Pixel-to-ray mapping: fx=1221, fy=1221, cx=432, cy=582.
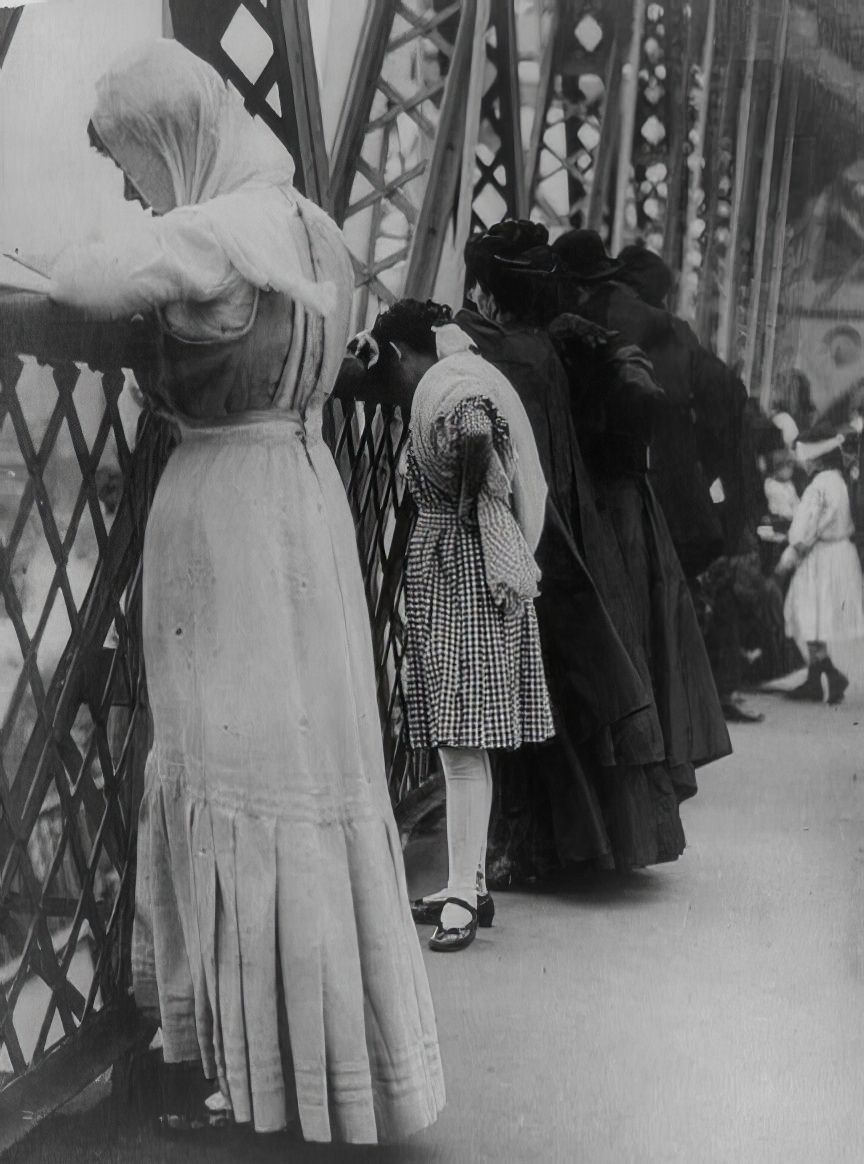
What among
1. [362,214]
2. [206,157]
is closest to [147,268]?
[206,157]

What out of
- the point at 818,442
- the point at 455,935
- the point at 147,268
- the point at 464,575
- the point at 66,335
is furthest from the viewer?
the point at 464,575

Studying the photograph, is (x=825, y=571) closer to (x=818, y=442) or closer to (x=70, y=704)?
(x=818, y=442)

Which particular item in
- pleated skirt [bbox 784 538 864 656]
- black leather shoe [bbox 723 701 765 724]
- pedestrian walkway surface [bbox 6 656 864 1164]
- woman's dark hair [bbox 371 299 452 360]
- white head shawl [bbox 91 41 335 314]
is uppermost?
white head shawl [bbox 91 41 335 314]

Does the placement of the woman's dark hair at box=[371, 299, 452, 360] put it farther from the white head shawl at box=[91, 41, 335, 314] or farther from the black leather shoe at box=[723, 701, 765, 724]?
the black leather shoe at box=[723, 701, 765, 724]

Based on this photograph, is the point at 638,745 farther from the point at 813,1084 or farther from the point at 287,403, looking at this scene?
the point at 287,403

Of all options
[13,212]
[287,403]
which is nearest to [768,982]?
[287,403]

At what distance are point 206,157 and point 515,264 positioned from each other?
0.57 meters

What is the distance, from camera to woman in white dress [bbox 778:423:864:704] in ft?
6.23

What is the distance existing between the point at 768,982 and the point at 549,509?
2.80 ft

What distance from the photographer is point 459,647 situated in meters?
2.19

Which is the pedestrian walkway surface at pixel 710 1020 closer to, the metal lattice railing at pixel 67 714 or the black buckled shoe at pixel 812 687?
the black buckled shoe at pixel 812 687

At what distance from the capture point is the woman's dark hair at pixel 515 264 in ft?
6.50

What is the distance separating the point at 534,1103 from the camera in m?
1.93

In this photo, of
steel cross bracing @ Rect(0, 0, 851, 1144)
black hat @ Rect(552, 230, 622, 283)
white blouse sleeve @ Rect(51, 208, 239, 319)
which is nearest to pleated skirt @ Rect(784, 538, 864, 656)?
steel cross bracing @ Rect(0, 0, 851, 1144)
